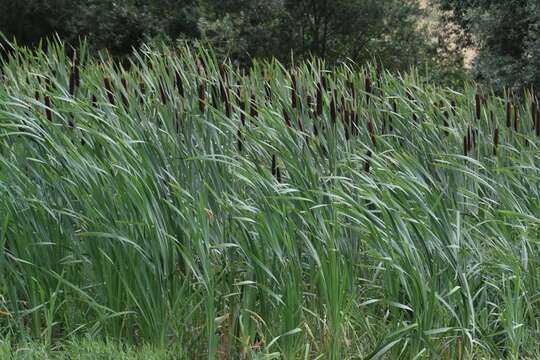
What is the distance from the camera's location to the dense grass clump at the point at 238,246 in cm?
322

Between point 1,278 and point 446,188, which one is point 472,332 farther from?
point 1,278

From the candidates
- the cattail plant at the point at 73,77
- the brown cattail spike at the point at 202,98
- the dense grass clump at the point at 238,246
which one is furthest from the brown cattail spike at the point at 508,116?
the cattail plant at the point at 73,77

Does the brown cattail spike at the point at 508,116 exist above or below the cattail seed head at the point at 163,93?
below

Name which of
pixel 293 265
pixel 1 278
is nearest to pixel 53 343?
pixel 1 278

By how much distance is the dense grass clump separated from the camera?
3225mm

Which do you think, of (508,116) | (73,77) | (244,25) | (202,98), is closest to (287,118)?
(202,98)

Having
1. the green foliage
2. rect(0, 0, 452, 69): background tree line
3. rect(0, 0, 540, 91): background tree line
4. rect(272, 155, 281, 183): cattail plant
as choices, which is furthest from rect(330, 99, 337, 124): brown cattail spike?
rect(0, 0, 452, 69): background tree line

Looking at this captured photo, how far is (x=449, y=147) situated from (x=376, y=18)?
10.4 metres

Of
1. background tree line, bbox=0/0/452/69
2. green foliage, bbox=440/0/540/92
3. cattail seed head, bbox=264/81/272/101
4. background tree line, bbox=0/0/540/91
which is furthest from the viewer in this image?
background tree line, bbox=0/0/452/69

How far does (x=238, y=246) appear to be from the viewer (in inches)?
128

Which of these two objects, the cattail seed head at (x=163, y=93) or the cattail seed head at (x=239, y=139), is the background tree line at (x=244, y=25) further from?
the cattail seed head at (x=239, y=139)

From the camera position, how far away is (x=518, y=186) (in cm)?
409

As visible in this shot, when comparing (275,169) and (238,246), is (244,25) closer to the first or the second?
(275,169)

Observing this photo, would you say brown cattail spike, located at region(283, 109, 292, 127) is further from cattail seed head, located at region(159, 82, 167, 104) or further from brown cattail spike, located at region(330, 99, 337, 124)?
cattail seed head, located at region(159, 82, 167, 104)
